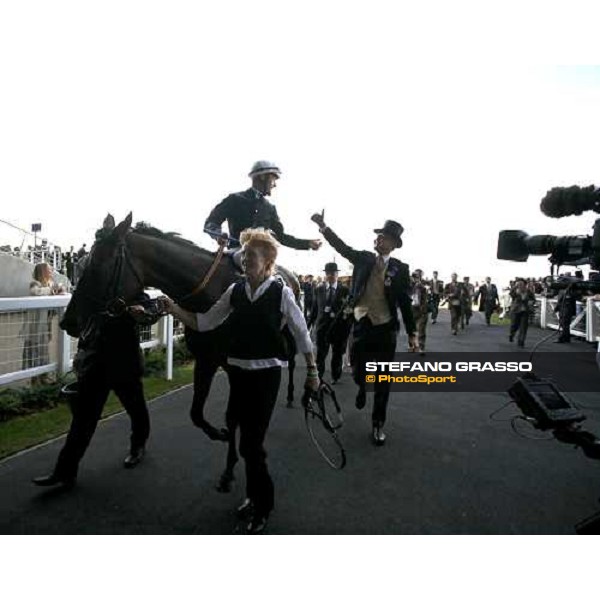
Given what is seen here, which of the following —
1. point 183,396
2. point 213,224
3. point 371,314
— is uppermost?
point 213,224

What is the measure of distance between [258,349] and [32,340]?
4.35m

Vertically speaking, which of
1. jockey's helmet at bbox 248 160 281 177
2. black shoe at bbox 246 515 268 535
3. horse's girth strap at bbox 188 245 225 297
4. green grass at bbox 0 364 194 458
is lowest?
green grass at bbox 0 364 194 458

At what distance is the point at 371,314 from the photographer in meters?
4.48

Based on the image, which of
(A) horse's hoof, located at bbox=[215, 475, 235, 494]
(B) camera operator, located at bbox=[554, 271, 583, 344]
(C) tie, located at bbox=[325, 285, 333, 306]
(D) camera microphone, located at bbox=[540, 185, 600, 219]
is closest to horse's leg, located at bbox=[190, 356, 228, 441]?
(A) horse's hoof, located at bbox=[215, 475, 235, 494]

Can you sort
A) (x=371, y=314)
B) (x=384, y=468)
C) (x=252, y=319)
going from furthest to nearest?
1. (x=371, y=314)
2. (x=384, y=468)
3. (x=252, y=319)

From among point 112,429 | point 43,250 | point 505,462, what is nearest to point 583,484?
point 505,462

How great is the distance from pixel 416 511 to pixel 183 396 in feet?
13.3

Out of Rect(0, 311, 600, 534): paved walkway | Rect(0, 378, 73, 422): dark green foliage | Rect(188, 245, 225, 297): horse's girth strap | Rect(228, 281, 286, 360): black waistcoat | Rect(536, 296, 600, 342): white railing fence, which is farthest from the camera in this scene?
Rect(536, 296, 600, 342): white railing fence

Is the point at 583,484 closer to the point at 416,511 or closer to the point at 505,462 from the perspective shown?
the point at 505,462

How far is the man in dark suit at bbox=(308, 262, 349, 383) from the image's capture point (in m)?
6.63

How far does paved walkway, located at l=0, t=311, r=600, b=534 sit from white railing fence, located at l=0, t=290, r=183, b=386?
4.97 ft

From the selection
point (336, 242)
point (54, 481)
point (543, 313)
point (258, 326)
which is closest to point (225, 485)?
point (54, 481)

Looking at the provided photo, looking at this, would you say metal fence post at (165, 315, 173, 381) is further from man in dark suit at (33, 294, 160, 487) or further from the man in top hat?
the man in top hat

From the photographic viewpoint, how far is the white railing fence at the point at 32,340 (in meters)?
4.94
